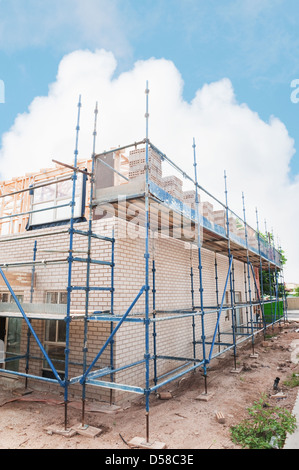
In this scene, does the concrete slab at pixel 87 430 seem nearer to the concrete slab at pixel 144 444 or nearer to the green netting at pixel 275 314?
the concrete slab at pixel 144 444

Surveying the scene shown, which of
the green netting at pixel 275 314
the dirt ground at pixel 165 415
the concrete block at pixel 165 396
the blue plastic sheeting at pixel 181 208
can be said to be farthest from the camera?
the green netting at pixel 275 314

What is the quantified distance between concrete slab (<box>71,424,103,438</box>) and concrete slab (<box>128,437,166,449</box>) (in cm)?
62

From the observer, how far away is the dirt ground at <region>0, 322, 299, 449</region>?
4.21 m

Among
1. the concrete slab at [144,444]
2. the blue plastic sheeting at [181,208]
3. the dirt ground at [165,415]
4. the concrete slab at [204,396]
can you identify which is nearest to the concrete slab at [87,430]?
the dirt ground at [165,415]

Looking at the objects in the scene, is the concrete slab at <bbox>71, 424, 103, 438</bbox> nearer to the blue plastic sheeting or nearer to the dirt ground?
the dirt ground

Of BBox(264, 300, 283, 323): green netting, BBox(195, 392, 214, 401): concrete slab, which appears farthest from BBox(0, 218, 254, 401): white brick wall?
BBox(264, 300, 283, 323): green netting

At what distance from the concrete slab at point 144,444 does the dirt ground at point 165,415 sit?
0.10 metres

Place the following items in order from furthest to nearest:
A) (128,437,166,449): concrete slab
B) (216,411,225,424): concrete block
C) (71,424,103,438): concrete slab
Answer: (216,411,225,424): concrete block < (71,424,103,438): concrete slab < (128,437,166,449): concrete slab

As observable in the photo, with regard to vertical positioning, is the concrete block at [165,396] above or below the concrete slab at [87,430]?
below

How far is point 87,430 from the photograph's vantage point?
4480 millimetres

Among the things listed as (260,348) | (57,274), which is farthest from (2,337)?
(260,348)

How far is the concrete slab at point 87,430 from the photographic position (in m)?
4.38
